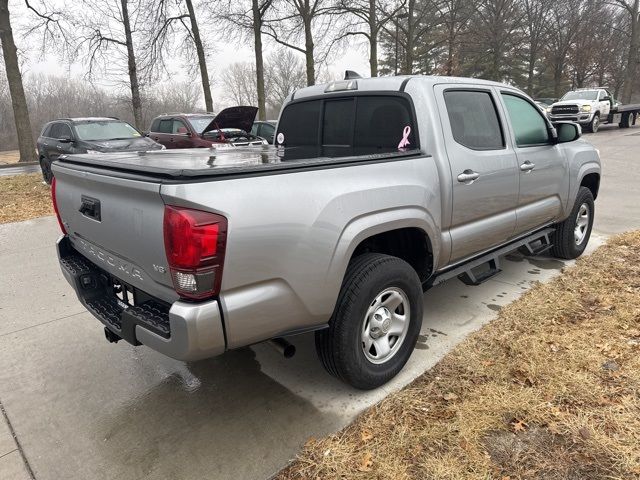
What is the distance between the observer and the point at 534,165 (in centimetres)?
389

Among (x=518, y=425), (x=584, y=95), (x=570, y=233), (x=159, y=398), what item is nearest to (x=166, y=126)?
(x=570, y=233)

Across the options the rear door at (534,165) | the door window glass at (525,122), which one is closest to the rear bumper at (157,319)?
the rear door at (534,165)

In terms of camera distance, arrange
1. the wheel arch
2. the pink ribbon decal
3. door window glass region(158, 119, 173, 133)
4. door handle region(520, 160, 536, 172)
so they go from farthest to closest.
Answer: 1. door window glass region(158, 119, 173, 133)
2. the wheel arch
3. door handle region(520, 160, 536, 172)
4. the pink ribbon decal

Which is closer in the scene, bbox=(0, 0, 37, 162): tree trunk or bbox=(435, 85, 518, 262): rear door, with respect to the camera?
bbox=(435, 85, 518, 262): rear door

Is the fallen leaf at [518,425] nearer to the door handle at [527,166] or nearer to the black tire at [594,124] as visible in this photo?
the door handle at [527,166]

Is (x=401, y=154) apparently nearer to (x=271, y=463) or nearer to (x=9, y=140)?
(x=271, y=463)

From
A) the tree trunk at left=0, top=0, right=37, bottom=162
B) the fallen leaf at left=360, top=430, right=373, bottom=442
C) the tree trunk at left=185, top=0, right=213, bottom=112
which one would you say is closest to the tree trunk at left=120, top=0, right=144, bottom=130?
the tree trunk at left=185, top=0, right=213, bottom=112

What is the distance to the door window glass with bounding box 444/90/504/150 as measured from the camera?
3.21 metres

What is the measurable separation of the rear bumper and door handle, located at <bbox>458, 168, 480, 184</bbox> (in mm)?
1939

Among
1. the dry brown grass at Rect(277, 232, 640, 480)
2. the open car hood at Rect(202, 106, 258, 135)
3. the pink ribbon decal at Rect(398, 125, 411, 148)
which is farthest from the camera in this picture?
the open car hood at Rect(202, 106, 258, 135)

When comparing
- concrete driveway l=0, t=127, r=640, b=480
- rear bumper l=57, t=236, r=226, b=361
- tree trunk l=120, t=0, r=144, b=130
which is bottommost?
concrete driveway l=0, t=127, r=640, b=480

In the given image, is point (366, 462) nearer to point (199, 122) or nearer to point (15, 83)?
point (199, 122)

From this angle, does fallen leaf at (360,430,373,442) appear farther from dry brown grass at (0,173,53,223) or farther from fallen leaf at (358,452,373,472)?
dry brown grass at (0,173,53,223)

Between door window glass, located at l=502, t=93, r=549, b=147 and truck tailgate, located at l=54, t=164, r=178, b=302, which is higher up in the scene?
door window glass, located at l=502, t=93, r=549, b=147
